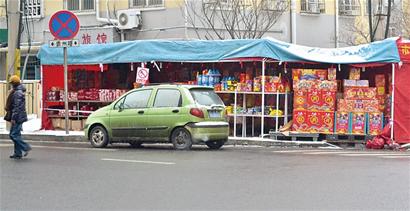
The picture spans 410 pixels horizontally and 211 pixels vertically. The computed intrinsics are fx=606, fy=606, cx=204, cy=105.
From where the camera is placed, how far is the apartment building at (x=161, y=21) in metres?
26.0

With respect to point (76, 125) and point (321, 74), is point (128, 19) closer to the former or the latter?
point (76, 125)

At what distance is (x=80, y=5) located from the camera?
27938 mm

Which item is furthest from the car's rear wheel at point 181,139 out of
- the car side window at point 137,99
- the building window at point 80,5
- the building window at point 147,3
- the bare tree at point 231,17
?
the building window at point 80,5

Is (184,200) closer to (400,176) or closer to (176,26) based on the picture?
(400,176)

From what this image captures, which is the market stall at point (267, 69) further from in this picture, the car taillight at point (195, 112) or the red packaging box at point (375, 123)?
the car taillight at point (195, 112)

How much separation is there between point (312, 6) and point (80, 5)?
36.4 feet

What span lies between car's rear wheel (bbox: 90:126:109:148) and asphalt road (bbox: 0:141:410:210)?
1720 mm

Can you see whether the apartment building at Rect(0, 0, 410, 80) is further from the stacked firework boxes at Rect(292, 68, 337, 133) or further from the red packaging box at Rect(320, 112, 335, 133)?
the red packaging box at Rect(320, 112, 335, 133)

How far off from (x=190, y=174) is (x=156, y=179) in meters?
0.72

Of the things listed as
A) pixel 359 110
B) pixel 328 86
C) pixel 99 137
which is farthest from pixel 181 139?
pixel 359 110

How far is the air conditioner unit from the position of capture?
25953mm

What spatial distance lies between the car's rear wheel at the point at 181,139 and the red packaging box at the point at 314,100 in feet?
14.1

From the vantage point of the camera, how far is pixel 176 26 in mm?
25844

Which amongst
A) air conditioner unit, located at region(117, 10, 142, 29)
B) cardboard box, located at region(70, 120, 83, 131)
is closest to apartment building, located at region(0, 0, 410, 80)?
air conditioner unit, located at region(117, 10, 142, 29)
